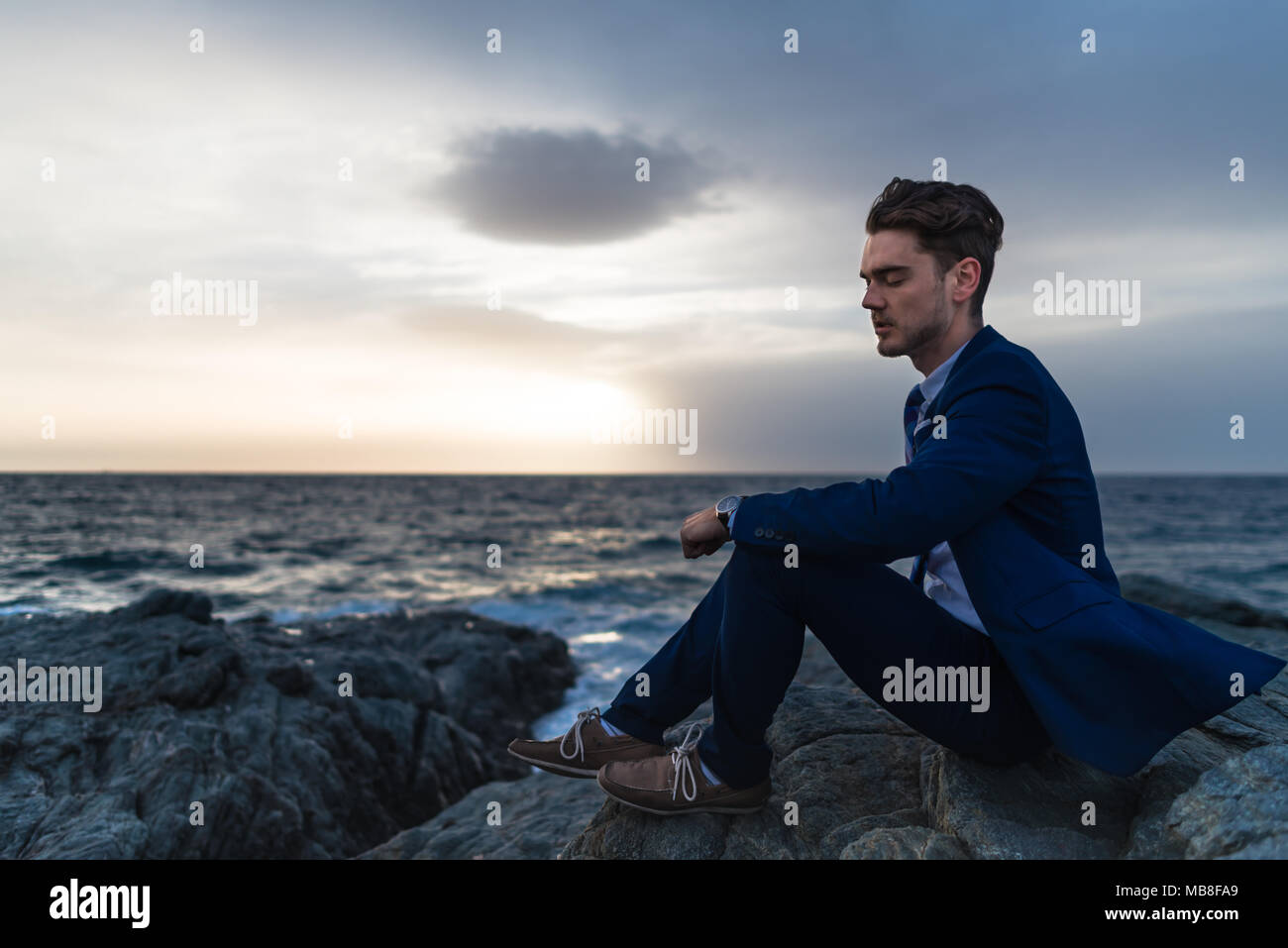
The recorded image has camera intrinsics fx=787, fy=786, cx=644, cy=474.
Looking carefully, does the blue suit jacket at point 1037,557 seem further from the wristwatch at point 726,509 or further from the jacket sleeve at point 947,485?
the wristwatch at point 726,509

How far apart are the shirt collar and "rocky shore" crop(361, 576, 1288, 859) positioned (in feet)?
4.75

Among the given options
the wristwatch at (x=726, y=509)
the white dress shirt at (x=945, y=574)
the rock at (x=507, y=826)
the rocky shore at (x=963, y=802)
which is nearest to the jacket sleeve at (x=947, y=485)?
→ the wristwatch at (x=726, y=509)

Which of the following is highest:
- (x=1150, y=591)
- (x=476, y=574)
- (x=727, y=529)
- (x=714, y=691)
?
(x=727, y=529)

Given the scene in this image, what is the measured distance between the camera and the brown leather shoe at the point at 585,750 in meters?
3.41

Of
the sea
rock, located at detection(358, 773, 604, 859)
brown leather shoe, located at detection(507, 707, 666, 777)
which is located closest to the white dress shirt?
brown leather shoe, located at detection(507, 707, 666, 777)

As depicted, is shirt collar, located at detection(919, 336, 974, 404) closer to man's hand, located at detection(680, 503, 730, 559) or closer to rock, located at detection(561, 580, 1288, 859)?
man's hand, located at detection(680, 503, 730, 559)

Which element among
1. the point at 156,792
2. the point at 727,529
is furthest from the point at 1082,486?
the point at 156,792

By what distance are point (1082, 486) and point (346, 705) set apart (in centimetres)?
667

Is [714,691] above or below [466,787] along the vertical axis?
above

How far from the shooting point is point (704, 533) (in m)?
2.82

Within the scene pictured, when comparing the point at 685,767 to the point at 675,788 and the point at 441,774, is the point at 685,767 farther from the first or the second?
the point at 441,774

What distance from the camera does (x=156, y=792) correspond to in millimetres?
5348

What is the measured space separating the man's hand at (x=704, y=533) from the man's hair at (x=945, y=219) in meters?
1.20
